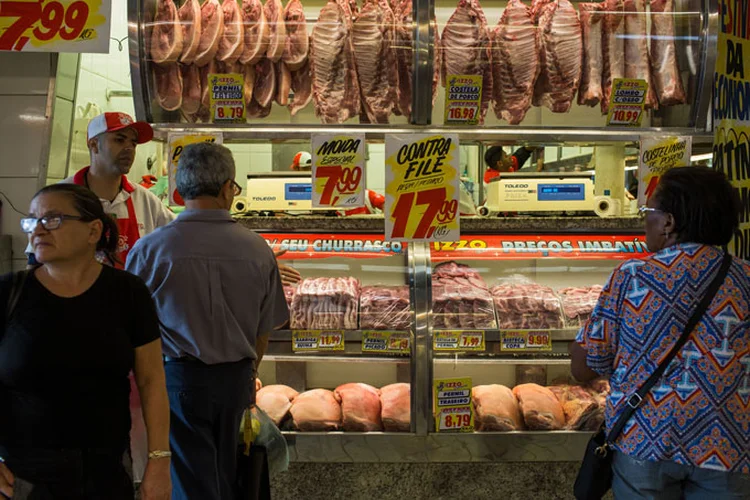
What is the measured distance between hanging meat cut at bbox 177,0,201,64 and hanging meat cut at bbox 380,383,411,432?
2.08m

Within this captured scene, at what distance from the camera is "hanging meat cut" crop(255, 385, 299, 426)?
3.85 meters

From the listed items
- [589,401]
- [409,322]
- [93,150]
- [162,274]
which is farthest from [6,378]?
[589,401]

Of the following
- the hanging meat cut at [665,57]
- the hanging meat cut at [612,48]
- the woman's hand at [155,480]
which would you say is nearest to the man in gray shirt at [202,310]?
the woman's hand at [155,480]

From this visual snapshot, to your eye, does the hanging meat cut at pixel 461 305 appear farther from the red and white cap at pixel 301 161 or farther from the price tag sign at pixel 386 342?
the red and white cap at pixel 301 161

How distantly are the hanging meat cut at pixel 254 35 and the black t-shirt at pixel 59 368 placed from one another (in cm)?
191

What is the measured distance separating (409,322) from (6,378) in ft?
6.81

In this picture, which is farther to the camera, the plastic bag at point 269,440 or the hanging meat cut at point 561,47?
the hanging meat cut at point 561,47

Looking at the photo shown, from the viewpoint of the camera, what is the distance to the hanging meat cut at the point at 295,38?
12.7ft

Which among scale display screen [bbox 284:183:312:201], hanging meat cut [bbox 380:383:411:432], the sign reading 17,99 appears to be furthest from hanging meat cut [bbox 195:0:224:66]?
hanging meat cut [bbox 380:383:411:432]

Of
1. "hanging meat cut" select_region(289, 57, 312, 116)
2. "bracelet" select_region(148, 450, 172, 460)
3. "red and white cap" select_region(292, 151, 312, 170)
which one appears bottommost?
"bracelet" select_region(148, 450, 172, 460)

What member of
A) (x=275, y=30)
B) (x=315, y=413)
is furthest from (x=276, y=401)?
(x=275, y=30)

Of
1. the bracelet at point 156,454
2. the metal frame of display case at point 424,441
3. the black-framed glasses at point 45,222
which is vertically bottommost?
the metal frame of display case at point 424,441

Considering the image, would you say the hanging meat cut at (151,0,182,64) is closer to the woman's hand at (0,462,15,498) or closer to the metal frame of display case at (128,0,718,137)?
the metal frame of display case at (128,0,718,137)

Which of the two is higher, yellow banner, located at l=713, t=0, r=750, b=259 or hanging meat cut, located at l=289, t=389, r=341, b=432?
yellow banner, located at l=713, t=0, r=750, b=259
